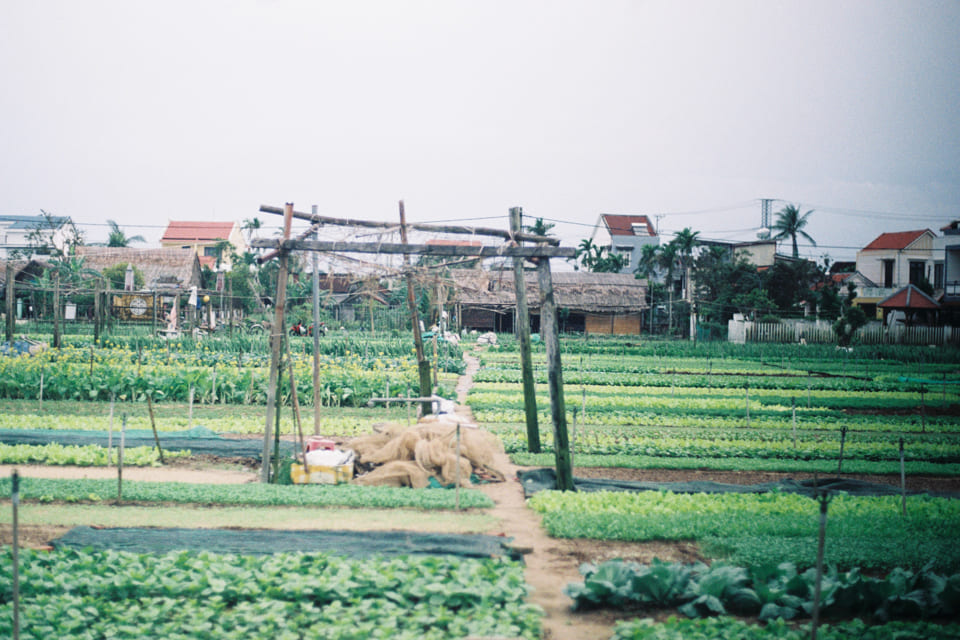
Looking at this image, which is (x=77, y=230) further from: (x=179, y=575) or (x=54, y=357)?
(x=179, y=575)

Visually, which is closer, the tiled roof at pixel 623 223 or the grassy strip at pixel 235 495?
the grassy strip at pixel 235 495

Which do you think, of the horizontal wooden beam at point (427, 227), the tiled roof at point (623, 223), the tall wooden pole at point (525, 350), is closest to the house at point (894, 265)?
the tiled roof at point (623, 223)

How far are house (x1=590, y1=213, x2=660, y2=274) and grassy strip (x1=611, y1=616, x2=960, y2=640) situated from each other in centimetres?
6762

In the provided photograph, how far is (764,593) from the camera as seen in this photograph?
6.48 metres

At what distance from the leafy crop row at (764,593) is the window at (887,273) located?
57727 millimetres

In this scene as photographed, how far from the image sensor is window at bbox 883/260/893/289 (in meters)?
56.6

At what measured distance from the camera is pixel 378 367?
2386 centimetres

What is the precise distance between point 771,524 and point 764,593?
256cm

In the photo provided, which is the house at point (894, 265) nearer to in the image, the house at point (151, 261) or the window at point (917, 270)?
the window at point (917, 270)

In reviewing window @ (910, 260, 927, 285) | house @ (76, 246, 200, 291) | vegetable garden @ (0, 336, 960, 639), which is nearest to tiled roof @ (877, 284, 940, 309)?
window @ (910, 260, 927, 285)

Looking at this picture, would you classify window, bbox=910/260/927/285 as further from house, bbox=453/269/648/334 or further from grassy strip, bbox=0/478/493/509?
grassy strip, bbox=0/478/493/509

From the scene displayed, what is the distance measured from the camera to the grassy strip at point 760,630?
5664 mm

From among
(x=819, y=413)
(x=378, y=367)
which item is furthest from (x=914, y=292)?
(x=378, y=367)

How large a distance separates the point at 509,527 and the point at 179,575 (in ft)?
13.5
